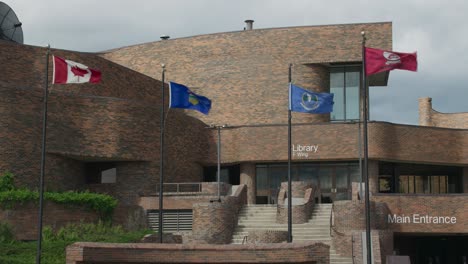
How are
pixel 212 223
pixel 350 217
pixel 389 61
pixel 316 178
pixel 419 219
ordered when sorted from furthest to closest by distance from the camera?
1. pixel 316 178
2. pixel 419 219
3. pixel 212 223
4. pixel 350 217
5. pixel 389 61

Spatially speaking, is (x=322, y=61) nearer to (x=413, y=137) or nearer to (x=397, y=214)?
(x=413, y=137)

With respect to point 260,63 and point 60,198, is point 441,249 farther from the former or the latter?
point 60,198

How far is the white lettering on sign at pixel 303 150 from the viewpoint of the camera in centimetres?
4903

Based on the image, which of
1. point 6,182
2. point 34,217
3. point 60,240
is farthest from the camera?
point 6,182

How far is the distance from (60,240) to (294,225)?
1077 cm

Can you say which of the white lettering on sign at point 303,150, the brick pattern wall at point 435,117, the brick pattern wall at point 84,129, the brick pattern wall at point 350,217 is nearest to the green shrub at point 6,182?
the brick pattern wall at point 84,129

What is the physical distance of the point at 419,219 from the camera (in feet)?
129

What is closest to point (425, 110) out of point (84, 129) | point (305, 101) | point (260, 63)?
point (260, 63)

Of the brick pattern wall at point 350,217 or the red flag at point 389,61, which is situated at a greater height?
the red flag at point 389,61

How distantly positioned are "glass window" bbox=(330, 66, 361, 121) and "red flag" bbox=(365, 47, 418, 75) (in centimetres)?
2731

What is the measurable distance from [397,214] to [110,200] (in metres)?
14.3

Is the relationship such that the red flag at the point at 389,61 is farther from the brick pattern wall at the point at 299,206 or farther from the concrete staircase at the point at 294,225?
the brick pattern wall at the point at 299,206

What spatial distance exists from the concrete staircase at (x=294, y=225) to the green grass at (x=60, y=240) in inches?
183

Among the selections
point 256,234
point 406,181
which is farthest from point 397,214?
point 406,181
